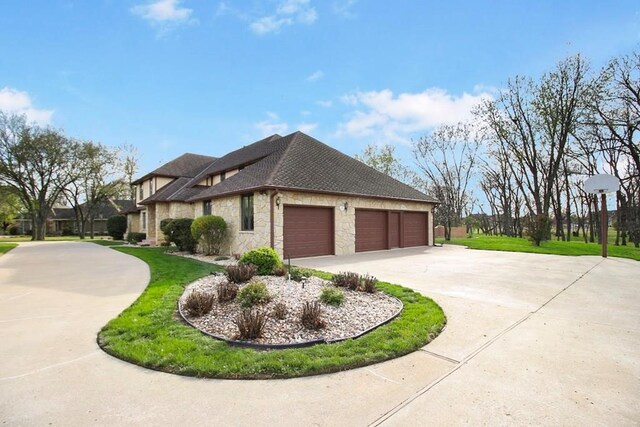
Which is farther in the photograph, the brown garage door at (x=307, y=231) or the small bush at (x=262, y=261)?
the brown garage door at (x=307, y=231)

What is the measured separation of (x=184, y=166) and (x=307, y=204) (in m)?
18.3

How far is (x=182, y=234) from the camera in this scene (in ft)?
52.3

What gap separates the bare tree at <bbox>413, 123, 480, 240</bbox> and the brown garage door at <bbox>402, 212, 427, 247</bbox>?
12.7 m

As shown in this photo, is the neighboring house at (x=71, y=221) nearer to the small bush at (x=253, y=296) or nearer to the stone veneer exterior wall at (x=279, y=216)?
the stone veneer exterior wall at (x=279, y=216)

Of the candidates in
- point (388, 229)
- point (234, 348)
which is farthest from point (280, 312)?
point (388, 229)

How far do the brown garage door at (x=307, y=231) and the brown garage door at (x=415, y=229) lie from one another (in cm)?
572

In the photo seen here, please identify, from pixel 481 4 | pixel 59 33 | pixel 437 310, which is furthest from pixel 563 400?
pixel 59 33

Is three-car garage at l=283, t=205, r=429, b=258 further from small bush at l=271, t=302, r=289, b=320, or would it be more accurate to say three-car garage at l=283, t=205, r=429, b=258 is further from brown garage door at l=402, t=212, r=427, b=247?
small bush at l=271, t=302, r=289, b=320

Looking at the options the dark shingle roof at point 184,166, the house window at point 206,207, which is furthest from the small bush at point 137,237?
the house window at point 206,207

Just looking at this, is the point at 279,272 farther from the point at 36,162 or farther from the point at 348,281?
the point at 36,162

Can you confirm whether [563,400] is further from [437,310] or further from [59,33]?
[59,33]

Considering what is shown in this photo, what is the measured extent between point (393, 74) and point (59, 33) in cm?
1283

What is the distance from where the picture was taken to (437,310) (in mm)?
5398

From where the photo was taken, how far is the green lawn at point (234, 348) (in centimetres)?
334
